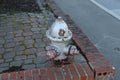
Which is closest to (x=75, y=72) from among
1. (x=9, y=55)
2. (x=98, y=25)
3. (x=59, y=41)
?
(x=59, y=41)

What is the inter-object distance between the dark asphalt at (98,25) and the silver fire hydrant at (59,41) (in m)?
1.47

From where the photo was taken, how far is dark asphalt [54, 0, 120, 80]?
14.9 ft

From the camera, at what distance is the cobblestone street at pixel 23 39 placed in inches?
122

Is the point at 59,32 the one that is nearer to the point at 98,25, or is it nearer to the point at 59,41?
the point at 59,41

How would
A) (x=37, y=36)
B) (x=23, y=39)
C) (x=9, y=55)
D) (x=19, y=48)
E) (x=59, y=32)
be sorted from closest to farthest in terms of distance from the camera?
(x=59, y=32), (x=9, y=55), (x=19, y=48), (x=23, y=39), (x=37, y=36)

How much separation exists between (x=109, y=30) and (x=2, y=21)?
8.83 feet

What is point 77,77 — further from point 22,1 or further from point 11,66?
point 22,1

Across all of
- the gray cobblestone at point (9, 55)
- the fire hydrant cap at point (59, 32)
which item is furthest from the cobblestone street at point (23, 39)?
the fire hydrant cap at point (59, 32)

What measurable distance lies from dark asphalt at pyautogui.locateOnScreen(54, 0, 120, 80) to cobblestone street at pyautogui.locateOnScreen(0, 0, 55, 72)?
1277 mm

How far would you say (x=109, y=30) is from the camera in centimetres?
550

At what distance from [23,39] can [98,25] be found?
8.92 ft

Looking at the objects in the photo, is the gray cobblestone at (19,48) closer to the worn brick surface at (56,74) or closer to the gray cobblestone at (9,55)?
the gray cobblestone at (9,55)

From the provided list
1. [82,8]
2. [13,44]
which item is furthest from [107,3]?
[13,44]

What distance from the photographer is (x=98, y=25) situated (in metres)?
5.81
